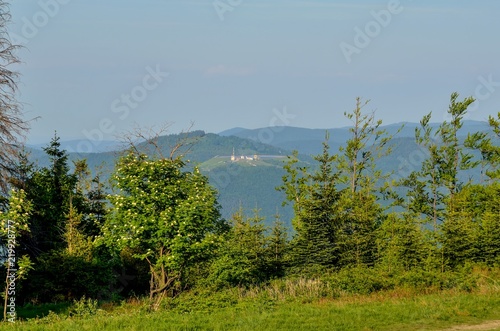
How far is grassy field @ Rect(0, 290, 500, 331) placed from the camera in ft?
54.4

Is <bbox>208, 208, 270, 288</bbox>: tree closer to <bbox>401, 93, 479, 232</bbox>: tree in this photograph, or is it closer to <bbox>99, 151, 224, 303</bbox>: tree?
<bbox>99, 151, 224, 303</bbox>: tree

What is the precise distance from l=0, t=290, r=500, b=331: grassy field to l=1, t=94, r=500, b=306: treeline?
3128mm

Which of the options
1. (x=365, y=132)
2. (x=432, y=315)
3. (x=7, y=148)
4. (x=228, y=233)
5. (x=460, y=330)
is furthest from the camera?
(x=365, y=132)

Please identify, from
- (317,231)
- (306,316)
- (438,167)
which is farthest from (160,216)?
(438,167)

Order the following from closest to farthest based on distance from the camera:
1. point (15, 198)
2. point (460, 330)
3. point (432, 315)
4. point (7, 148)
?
point (460, 330) → point (432, 315) → point (15, 198) → point (7, 148)

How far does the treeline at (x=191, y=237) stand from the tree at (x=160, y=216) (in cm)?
5

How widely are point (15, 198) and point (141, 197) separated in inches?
214

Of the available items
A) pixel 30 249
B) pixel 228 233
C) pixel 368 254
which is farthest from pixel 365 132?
pixel 30 249

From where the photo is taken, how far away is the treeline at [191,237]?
23750 millimetres

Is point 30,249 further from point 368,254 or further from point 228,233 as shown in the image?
point 368,254

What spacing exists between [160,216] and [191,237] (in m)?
1.43

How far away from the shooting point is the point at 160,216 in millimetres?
23469

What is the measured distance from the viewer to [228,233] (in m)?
30.6

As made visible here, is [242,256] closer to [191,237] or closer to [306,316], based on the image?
[191,237]
